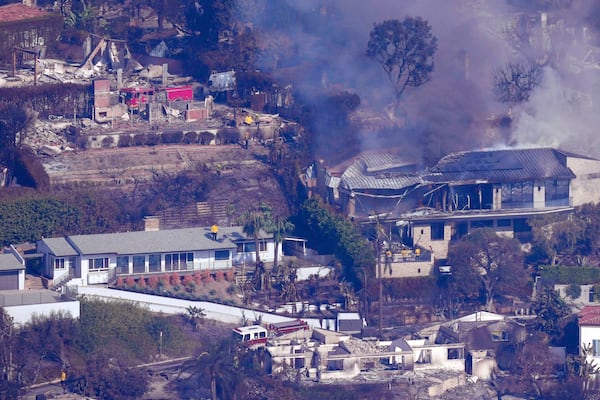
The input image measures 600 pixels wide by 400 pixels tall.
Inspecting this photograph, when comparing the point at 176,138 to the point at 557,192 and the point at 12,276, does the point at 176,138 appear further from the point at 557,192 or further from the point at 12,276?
the point at 557,192

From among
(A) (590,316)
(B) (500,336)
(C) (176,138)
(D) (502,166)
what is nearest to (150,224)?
(C) (176,138)

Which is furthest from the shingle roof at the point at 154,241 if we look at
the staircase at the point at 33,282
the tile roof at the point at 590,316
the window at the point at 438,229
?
the tile roof at the point at 590,316

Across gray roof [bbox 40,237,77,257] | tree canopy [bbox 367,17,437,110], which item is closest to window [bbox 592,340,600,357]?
gray roof [bbox 40,237,77,257]

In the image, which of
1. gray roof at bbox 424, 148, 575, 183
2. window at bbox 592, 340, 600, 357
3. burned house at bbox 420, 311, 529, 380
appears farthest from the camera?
gray roof at bbox 424, 148, 575, 183

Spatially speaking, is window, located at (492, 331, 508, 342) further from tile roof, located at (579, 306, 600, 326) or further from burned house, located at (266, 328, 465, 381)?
tile roof, located at (579, 306, 600, 326)

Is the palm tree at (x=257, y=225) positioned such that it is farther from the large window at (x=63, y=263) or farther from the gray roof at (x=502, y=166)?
the large window at (x=63, y=263)

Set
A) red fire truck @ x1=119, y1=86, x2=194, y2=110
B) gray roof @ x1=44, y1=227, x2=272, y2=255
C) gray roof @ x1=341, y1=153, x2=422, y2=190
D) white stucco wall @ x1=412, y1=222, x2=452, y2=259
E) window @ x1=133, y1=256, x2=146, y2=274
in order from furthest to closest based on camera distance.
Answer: red fire truck @ x1=119, y1=86, x2=194, y2=110 → gray roof @ x1=341, y1=153, x2=422, y2=190 → white stucco wall @ x1=412, y1=222, x2=452, y2=259 → window @ x1=133, y1=256, x2=146, y2=274 → gray roof @ x1=44, y1=227, x2=272, y2=255

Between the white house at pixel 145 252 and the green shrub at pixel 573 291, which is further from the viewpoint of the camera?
the green shrub at pixel 573 291

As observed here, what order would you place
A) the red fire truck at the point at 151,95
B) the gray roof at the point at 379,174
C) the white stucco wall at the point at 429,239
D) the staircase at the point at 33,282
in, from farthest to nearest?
the red fire truck at the point at 151,95
the gray roof at the point at 379,174
the white stucco wall at the point at 429,239
the staircase at the point at 33,282
